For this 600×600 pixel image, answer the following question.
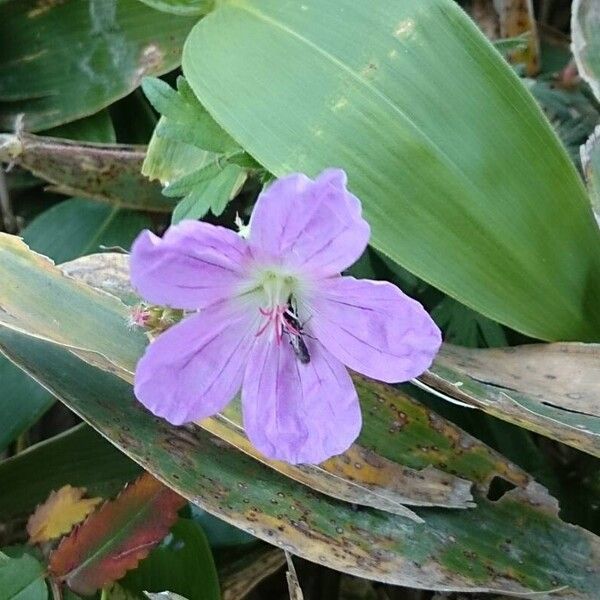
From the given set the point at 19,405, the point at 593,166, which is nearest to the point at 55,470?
the point at 19,405

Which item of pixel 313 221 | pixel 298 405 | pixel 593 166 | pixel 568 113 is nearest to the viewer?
pixel 313 221

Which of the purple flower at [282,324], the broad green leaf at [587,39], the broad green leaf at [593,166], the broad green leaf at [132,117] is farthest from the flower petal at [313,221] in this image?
the broad green leaf at [132,117]

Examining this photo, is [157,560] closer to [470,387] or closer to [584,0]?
[470,387]

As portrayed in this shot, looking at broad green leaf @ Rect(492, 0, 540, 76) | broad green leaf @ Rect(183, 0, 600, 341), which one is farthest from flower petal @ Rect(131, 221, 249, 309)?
broad green leaf @ Rect(492, 0, 540, 76)

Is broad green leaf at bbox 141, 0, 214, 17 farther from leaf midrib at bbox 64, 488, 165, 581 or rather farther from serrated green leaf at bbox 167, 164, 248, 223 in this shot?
leaf midrib at bbox 64, 488, 165, 581

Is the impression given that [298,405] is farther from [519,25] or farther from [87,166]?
[519,25]

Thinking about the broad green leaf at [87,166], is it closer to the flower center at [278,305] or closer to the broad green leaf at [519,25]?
the flower center at [278,305]
